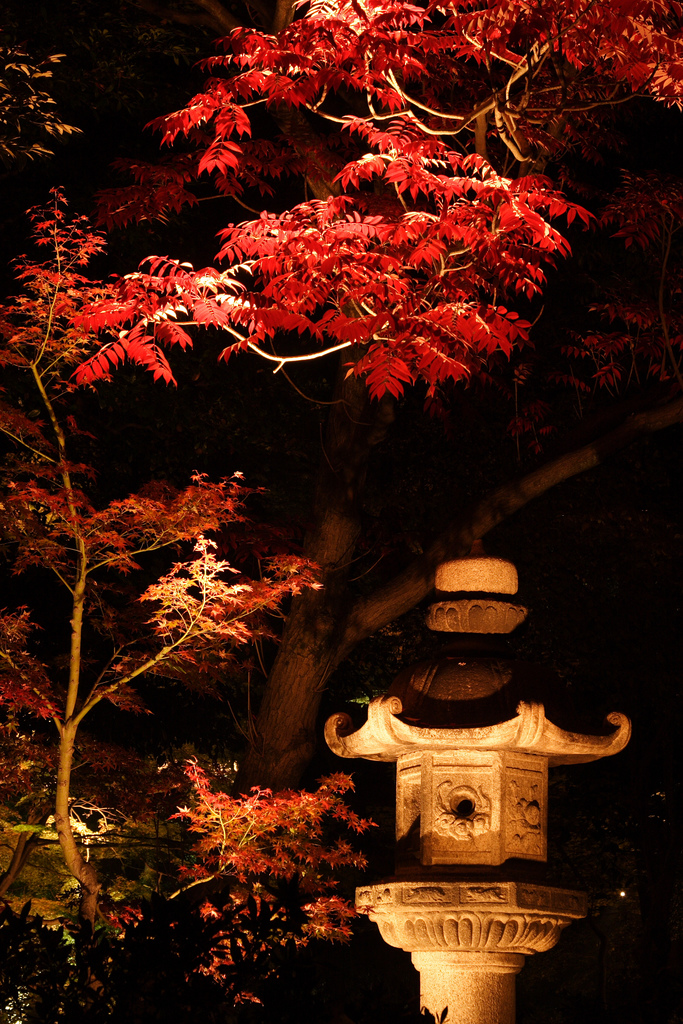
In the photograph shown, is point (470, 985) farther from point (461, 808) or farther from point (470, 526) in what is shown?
point (470, 526)

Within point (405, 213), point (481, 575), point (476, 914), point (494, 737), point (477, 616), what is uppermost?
point (405, 213)

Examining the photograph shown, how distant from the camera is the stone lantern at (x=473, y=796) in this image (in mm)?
4973

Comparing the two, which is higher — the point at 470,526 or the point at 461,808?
the point at 470,526

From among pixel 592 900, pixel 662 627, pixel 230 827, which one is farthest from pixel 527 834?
pixel 592 900

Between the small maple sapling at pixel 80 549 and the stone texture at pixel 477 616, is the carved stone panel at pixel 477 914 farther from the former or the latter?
the small maple sapling at pixel 80 549

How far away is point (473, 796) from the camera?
525cm

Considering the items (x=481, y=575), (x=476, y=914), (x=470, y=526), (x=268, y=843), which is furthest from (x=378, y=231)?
(x=268, y=843)

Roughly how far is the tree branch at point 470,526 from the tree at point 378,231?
0.04 feet

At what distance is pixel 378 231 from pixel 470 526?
7.19 ft

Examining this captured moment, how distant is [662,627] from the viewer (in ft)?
30.5

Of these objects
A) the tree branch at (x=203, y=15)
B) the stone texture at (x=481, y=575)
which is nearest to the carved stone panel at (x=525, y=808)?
the stone texture at (x=481, y=575)

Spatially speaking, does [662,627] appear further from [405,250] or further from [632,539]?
[405,250]

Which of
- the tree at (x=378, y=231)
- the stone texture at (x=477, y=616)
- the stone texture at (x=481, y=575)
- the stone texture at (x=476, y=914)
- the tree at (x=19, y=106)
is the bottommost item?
the stone texture at (x=476, y=914)

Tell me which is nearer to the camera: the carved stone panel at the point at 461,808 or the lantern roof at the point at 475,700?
the lantern roof at the point at 475,700
